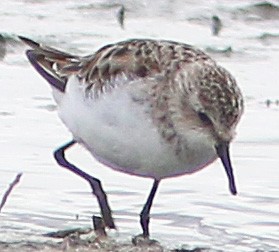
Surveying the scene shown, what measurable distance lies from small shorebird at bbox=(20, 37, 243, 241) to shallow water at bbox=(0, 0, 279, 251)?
0.35 m

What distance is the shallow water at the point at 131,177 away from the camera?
694 centimetres

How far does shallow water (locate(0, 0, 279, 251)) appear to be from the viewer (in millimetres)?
6941

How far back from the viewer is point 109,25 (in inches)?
441

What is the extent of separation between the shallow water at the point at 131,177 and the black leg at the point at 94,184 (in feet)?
0.38

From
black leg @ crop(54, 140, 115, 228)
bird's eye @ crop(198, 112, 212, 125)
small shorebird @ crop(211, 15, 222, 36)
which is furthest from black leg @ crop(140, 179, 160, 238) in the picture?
small shorebird @ crop(211, 15, 222, 36)

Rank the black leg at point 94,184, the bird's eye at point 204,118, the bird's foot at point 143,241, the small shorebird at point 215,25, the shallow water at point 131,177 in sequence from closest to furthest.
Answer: the bird's eye at point 204,118 → the bird's foot at point 143,241 → the black leg at point 94,184 → the shallow water at point 131,177 → the small shorebird at point 215,25

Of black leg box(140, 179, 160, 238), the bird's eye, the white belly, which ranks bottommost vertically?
black leg box(140, 179, 160, 238)

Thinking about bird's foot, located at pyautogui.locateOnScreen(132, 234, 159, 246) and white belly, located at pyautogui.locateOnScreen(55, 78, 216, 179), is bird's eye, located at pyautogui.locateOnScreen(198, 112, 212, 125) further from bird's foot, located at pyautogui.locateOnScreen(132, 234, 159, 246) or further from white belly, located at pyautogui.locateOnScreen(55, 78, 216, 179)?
bird's foot, located at pyautogui.locateOnScreen(132, 234, 159, 246)

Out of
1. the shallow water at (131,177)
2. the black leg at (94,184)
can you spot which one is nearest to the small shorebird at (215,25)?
the shallow water at (131,177)

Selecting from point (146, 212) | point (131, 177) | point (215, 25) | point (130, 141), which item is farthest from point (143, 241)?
point (215, 25)

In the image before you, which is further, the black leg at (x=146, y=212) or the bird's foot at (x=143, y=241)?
the black leg at (x=146, y=212)

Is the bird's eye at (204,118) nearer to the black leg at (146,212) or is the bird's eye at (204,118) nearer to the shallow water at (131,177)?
the black leg at (146,212)

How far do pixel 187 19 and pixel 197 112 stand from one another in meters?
5.14

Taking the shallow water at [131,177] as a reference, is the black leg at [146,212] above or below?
above
